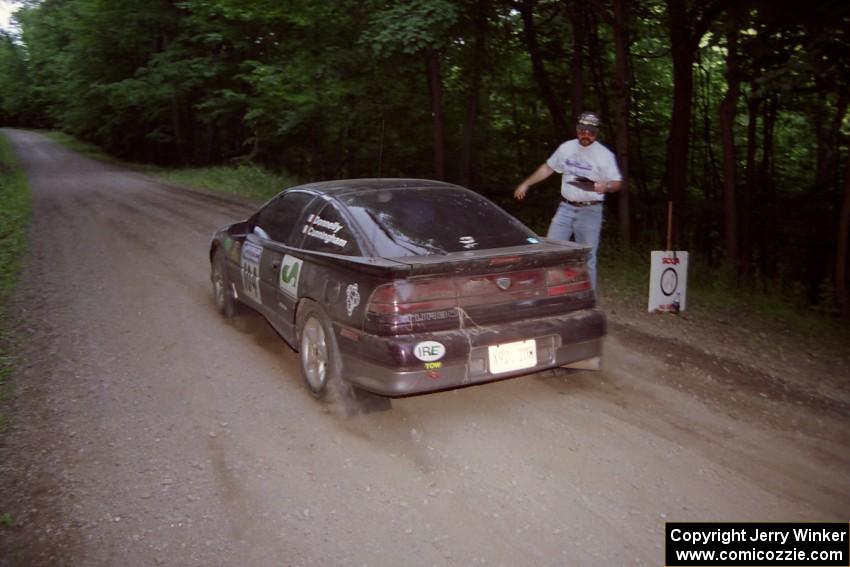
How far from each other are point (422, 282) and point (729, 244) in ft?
23.1

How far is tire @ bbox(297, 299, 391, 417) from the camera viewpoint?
14.6 feet

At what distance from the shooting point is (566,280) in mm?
4551

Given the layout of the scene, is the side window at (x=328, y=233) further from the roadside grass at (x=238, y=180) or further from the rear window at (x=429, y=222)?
the roadside grass at (x=238, y=180)

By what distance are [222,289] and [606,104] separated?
9778 mm

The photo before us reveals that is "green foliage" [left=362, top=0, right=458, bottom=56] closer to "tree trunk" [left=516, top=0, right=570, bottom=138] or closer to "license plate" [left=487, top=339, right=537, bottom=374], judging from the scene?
"tree trunk" [left=516, top=0, right=570, bottom=138]

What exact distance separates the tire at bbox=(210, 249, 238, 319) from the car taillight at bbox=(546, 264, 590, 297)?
11.5 feet

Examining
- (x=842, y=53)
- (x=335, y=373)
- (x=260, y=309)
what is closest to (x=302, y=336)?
(x=335, y=373)

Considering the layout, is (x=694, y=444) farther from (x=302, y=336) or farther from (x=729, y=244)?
(x=729, y=244)

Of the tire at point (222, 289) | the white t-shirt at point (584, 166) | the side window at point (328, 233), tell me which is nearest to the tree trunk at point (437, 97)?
the white t-shirt at point (584, 166)

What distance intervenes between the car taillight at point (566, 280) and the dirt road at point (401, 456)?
0.76 metres

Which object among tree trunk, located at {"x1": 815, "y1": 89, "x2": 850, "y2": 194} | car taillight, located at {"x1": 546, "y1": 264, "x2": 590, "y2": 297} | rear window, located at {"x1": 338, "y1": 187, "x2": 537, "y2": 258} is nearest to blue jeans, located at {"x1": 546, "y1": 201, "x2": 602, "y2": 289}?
rear window, located at {"x1": 338, "y1": 187, "x2": 537, "y2": 258}

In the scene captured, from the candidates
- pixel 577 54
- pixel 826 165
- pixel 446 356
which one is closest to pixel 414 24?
pixel 577 54

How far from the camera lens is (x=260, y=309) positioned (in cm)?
587

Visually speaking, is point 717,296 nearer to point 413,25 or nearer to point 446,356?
point 446,356
